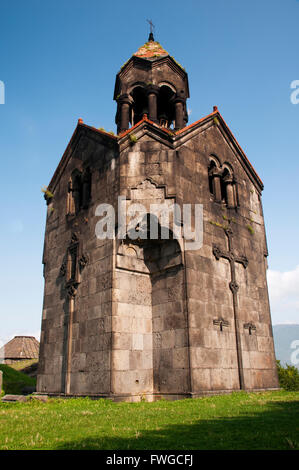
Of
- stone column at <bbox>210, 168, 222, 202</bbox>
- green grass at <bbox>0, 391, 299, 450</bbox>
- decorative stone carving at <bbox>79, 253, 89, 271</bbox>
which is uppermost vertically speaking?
stone column at <bbox>210, 168, 222, 202</bbox>

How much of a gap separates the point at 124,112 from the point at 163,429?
1369 centimetres

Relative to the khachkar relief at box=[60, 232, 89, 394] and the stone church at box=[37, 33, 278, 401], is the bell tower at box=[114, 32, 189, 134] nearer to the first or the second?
the stone church at box=[37, 33, 278, 401]

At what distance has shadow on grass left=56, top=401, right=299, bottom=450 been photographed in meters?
4.62

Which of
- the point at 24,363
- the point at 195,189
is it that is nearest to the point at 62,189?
the point at 195,189

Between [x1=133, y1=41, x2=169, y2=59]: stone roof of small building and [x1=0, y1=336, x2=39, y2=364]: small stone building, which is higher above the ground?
[x1=133, y1=41, x2=169, y2=59]: stone roof of small building

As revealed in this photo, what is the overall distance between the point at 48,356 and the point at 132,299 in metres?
4.77

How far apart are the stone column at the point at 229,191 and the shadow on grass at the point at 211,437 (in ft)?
33.4

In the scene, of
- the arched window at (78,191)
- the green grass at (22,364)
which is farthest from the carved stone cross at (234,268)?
the green grass at (22,364)

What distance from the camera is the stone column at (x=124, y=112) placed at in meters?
16.3

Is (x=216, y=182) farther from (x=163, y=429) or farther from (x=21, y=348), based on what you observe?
(x=21, y=348)

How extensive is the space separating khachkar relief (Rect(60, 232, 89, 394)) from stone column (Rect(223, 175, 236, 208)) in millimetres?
6331

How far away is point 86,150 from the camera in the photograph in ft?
51.4

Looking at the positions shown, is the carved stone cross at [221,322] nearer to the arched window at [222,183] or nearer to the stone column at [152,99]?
the arched window at [222,183]

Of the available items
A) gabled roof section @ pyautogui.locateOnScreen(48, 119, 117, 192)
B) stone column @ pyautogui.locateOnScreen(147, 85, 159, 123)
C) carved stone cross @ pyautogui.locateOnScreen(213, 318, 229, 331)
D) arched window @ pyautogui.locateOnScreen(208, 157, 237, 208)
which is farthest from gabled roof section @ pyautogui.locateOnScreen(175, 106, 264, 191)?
carved stone cross @ pyautogui.locateOnScreen(213, 318, 229, 331)
